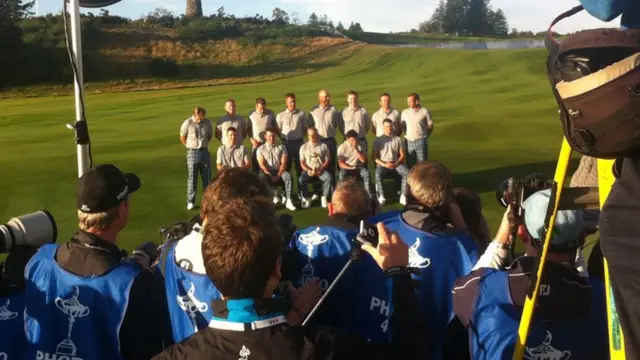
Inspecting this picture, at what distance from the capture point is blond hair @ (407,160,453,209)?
13.4ft

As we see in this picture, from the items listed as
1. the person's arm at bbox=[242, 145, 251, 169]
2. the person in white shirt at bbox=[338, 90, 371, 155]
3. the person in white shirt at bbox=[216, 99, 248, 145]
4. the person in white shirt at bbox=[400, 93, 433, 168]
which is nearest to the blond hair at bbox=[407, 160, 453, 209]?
the person's arm at bbox=[242, 145, 251, 169]

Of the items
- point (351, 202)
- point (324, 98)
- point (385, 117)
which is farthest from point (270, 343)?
point (324, 98)

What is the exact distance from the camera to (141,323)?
3.35m

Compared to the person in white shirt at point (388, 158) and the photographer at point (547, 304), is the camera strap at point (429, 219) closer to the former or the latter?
the photographer at point (547, 304)

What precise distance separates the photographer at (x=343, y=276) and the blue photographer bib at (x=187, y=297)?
0.49 meters

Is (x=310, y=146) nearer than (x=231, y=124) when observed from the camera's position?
Yes

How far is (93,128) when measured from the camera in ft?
76.4

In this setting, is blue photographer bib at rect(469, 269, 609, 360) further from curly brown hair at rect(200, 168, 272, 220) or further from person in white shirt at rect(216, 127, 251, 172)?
person in white shirt at rect(216, 127, 251, 172)

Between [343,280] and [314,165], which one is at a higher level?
[343,280]

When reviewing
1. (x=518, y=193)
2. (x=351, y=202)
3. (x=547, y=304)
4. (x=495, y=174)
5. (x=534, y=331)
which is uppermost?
(x=518, y=193)

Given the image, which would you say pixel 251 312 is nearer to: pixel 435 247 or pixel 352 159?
pixel 435 247

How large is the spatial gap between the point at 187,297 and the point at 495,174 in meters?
11.5

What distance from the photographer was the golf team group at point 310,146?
12.1 metres

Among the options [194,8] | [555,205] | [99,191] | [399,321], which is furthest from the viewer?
[194,8]
